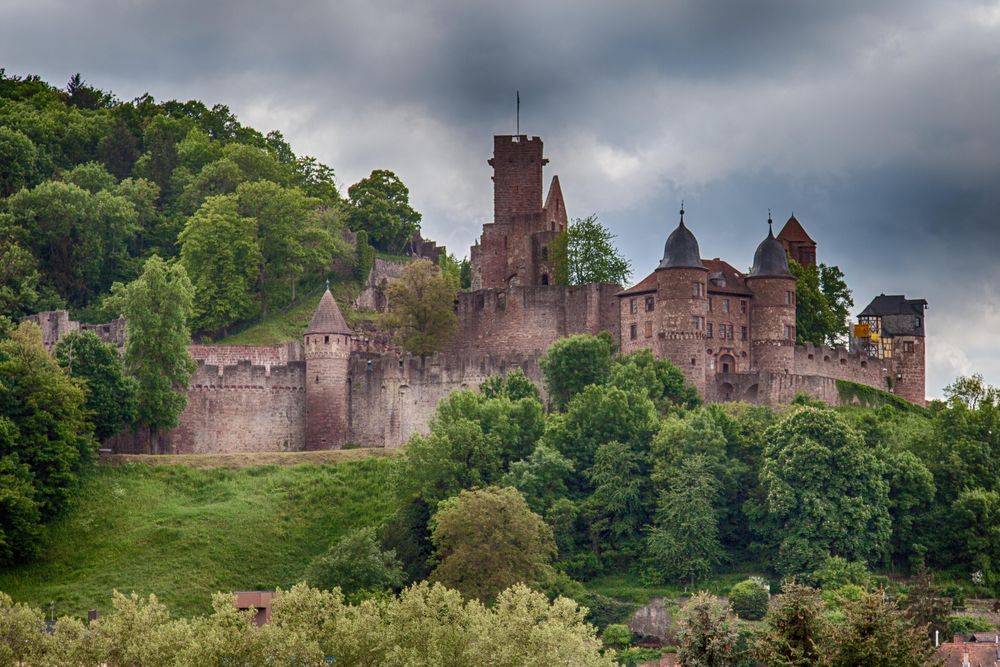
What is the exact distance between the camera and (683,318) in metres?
93.3

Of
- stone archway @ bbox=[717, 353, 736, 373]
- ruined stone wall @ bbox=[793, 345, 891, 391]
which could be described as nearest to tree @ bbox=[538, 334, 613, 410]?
stone archway @ bbox=[717, 353, 736, 373]

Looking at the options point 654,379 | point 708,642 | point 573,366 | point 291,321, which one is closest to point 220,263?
point 291,321

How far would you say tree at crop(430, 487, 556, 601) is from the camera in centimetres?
7712

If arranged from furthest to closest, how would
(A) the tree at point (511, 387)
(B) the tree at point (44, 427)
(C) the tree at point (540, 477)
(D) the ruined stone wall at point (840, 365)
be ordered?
(D) the ruined stone wall at point (840, 365), (A) the tree at point (511, 387), (C) the tree at point (540, 477), (B) the tree at point (44, 427)

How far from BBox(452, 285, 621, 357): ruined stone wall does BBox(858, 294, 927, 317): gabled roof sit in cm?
1586

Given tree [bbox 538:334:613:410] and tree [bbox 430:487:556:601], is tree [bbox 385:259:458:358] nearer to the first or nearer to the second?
tree [bbox 538:334:613:410]

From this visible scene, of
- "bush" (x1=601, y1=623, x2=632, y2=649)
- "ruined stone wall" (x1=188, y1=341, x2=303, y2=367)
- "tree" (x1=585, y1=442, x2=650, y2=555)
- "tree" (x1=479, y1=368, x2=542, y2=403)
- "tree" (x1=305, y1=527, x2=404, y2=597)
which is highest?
"ruined stone wall" (x1=188, y1=341, x2=303, y2=367)

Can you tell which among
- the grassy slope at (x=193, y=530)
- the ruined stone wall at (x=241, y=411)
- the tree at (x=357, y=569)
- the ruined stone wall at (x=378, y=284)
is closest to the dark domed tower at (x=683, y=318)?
the grassy slope at (x=193, y=530)

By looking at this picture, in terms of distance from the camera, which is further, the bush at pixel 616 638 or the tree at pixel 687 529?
the tree at pixel 687 529

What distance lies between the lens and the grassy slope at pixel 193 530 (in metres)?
79.6

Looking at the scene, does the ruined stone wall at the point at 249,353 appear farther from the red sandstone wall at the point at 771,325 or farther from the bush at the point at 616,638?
the bush at the point at 616,638

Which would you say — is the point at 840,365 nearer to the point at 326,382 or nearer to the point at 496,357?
the point at 496,357

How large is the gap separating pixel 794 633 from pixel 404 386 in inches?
1387

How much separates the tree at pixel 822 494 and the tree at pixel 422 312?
18.7 m
